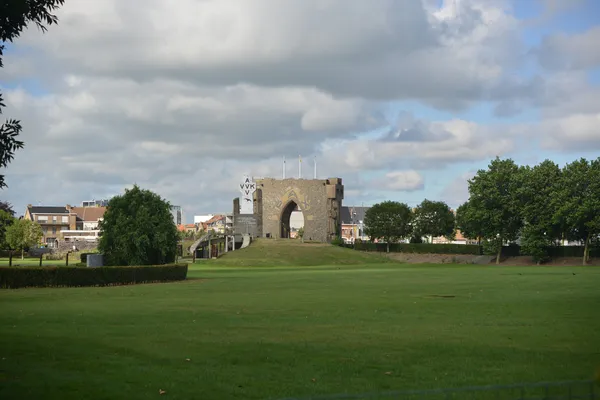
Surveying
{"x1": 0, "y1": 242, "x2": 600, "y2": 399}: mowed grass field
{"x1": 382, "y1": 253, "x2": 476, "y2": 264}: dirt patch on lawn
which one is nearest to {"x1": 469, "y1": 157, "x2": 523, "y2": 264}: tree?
{"x1": 382, "y1": 253, "x2": 476, "y2": 264}: dirt patch on lawn

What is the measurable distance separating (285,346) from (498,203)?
91127mm

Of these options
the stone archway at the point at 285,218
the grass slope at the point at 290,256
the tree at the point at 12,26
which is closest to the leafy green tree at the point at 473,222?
the grass slope at the point at 290,256

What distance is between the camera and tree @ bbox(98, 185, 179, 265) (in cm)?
6303

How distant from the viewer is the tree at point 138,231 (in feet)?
207

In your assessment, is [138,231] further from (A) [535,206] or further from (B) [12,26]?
(A) [535,206]

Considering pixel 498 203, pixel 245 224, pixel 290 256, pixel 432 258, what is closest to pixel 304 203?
pixel 245 224

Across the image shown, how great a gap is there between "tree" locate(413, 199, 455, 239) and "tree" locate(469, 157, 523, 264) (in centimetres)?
4719

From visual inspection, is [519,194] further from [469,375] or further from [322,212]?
[469,375]

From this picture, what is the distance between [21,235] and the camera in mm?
128500

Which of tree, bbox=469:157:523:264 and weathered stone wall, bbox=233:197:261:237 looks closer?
tree, bbox=469:157:523:264

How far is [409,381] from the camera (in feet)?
46.8

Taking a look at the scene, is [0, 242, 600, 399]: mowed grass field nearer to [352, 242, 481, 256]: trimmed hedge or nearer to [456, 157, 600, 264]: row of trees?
[456, 157, 600, 264]: row of trees

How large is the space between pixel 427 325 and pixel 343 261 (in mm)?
85142

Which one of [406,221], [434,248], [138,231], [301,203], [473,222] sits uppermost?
[301,203]
